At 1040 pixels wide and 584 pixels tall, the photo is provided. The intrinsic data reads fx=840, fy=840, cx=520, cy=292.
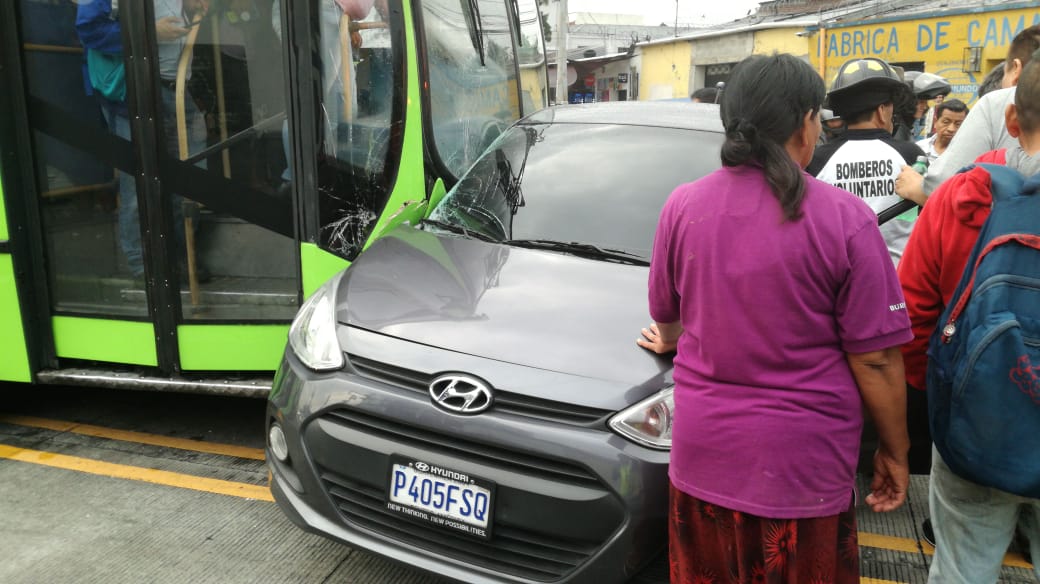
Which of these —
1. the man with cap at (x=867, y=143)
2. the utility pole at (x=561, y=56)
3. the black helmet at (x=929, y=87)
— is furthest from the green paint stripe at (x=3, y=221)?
the utility pole at (x=561, y=56)

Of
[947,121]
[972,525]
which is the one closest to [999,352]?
[972,525]

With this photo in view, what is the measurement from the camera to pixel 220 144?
3807mm

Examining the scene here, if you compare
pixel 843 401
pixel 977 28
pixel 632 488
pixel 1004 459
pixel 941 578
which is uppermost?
pixel 977 28

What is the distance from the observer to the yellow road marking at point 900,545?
10.3 feet

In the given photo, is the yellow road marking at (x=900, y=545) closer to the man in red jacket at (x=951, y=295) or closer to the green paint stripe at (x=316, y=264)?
the man in red jacket at (x=951, y=295)

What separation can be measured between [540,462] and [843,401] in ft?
2.84

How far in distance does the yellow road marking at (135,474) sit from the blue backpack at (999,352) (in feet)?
8.63

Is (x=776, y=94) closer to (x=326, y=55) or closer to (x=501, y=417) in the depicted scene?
(x=501, y=417)

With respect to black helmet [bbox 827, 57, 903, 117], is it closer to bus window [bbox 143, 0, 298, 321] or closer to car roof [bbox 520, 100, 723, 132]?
car roof [bbox 520, 100, 723, 132]

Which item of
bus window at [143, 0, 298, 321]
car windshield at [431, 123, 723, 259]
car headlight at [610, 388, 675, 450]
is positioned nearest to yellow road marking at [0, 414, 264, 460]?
bus window at [143, 0, 298, 321]

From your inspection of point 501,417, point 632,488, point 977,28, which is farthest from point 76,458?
point 977,28

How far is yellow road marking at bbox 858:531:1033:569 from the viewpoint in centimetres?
314

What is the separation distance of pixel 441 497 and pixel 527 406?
1.15 feet

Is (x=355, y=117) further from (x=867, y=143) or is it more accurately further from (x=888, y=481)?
(x=888, y=481)
